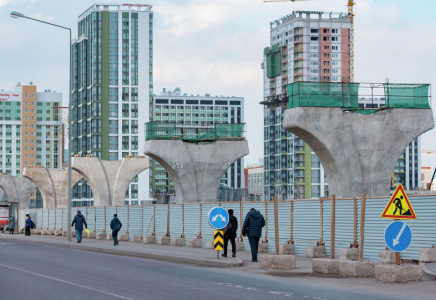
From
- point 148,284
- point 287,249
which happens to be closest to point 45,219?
point 287,249

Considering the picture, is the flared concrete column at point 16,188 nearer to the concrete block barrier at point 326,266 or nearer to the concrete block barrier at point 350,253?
the concrete block barrier at point 350,253

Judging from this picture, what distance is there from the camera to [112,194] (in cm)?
6512

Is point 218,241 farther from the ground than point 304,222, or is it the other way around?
point 304,222

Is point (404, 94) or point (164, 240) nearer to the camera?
point (404, 94)

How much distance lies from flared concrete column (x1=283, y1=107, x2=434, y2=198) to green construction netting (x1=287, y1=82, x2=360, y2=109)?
687mm

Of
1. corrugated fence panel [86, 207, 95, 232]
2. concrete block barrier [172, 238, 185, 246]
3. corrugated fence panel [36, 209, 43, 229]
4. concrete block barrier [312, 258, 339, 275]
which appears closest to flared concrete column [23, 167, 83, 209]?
corrugated fence panel [36, 209, 43, 229]

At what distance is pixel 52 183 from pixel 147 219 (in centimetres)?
4488

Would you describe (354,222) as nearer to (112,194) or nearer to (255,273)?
(255,273)

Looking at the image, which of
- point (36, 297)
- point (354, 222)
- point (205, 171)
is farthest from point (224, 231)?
point (205, 171)

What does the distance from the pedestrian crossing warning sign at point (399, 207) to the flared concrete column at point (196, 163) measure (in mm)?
26938

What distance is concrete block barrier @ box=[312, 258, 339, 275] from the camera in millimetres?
18156

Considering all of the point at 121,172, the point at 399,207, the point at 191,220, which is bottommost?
the point at 191,220

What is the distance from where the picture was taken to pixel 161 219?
119 feet

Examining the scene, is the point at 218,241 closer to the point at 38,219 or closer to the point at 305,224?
the point at 305,224
